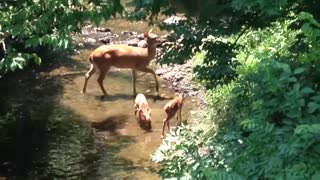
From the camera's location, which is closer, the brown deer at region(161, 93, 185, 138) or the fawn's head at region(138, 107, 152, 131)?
the brown deer at region(161, 93, 185, 138)

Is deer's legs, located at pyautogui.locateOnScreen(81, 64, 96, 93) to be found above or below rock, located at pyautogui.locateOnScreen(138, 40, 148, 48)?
below

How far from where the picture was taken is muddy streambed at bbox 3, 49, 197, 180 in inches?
329

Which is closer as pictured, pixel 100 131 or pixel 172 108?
pixel 172 108

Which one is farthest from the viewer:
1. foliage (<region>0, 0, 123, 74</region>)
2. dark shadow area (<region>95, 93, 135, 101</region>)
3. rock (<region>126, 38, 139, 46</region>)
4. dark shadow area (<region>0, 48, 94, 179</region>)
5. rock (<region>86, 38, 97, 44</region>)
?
rock (<region>86, 38, 97, 44</region>)

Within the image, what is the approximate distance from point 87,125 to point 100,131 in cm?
29

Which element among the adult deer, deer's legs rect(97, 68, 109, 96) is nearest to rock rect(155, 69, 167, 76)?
the adult deer

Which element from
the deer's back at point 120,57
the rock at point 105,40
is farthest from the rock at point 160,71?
the rock at point 105,40

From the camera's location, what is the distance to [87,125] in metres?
10.0

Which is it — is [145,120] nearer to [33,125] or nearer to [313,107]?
[33,125]

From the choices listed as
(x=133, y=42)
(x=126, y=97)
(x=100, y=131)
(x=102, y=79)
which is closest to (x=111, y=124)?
(x=100, y=131)

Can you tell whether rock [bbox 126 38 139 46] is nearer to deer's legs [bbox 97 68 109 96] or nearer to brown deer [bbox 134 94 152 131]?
deer's legs [bbox 97 68 109 96]

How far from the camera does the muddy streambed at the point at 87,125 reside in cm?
837

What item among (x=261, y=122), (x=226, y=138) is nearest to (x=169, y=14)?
(x=226, y=138)

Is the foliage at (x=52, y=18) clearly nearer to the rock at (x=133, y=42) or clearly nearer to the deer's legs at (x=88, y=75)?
the deer's legs at (x=88, y=75)
